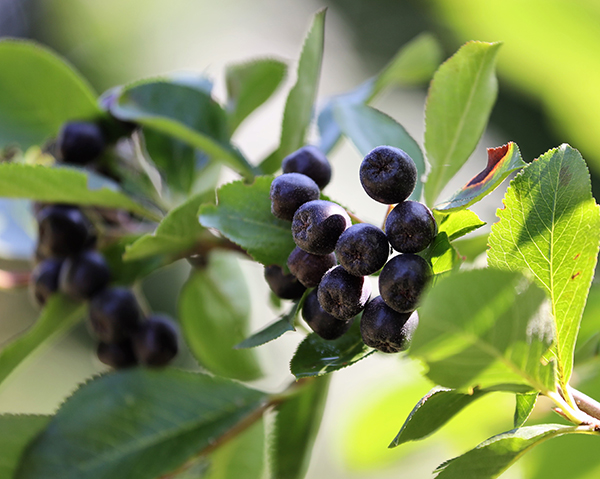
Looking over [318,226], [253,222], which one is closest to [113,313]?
[253,222]

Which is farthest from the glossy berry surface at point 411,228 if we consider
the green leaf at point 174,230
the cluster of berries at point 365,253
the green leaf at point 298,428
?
the green leaf at point 298,428

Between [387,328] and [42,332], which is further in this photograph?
[42,332]

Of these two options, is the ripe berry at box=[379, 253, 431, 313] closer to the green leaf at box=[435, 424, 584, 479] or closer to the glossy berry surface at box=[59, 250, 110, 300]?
the green leaf at box=[435, 424, 584, 479]

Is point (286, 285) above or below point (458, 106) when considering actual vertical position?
below

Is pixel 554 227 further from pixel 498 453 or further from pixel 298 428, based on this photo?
pixel 298 428

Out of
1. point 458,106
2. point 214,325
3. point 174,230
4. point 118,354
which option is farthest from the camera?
point 214,325

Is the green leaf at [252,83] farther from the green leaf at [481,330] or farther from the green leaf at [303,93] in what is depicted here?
the green leaf at [481,330]

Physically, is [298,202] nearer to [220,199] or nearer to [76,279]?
[220,199]
